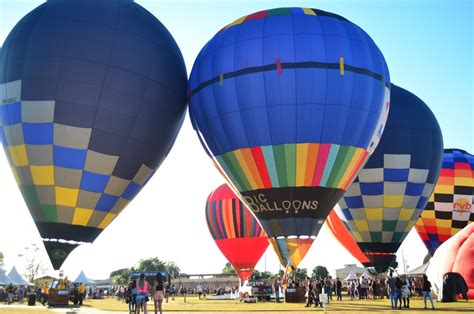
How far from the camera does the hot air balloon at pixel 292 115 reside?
17.8 meters

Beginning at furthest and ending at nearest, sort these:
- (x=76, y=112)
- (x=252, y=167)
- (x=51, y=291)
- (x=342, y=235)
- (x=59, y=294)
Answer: (x=342, y=235) < (x=51, y=291) < (x=59, y=294) < (x=252, y=167) < (x=76, y=112)

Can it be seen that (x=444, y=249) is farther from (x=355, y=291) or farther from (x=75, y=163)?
(x=75, y=163)

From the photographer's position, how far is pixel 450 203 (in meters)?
28.7

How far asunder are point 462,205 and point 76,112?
2130cm

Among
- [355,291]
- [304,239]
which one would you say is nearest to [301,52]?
[304,239]

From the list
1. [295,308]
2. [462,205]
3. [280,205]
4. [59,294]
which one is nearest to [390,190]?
[280,205]

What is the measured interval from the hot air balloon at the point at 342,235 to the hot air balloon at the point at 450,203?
4920mm

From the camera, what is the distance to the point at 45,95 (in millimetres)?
16578

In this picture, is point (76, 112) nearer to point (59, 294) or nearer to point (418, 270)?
point (59, 294)

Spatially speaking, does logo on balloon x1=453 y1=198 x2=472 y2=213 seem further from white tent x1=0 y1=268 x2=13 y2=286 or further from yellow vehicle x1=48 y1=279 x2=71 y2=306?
white tent x1=0 y1=268 x2=13 y2=286

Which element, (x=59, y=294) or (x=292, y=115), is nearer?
(x=292, y=115)

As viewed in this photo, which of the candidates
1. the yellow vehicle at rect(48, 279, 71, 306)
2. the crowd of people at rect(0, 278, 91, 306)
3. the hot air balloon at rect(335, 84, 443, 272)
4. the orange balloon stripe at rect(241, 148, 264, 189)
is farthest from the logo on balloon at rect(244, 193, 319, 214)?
the crowd of people at rect(0, 278, 91, 306)

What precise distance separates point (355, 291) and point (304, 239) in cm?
1040

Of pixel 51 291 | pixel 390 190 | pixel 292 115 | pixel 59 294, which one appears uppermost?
pixel 292 115
